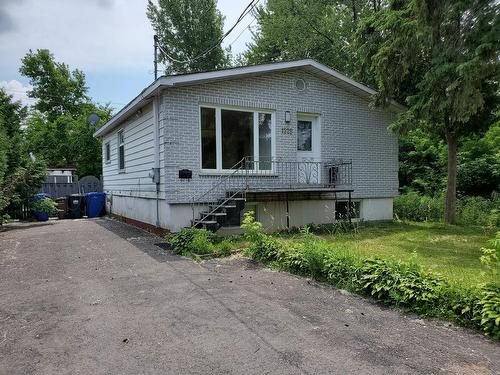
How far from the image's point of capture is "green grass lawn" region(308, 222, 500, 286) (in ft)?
19.6

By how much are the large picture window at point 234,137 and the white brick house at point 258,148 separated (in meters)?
0.03

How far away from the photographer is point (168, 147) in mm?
Answer: 8641

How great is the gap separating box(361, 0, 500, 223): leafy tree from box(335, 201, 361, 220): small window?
2.91 meters

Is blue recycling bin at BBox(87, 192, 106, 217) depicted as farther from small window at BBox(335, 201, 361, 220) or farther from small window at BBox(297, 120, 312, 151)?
small window at BBox(335, 201, 361, 220)

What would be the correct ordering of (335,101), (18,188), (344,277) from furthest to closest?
(18,188)
(335,101)
(344,277)

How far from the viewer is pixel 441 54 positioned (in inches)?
285

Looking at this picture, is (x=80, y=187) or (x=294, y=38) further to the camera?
(x=294, y=38)

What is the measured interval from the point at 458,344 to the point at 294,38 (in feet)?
75.2

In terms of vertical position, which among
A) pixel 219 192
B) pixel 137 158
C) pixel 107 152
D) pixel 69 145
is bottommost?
pixel 219 192

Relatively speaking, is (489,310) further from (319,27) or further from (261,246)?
(319,27)

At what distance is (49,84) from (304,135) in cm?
3354

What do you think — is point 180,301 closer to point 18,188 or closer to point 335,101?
point 335,101

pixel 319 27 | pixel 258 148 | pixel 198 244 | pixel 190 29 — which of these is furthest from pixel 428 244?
pixel 190 29

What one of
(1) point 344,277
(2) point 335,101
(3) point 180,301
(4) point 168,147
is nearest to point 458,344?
(1) point 344,277
